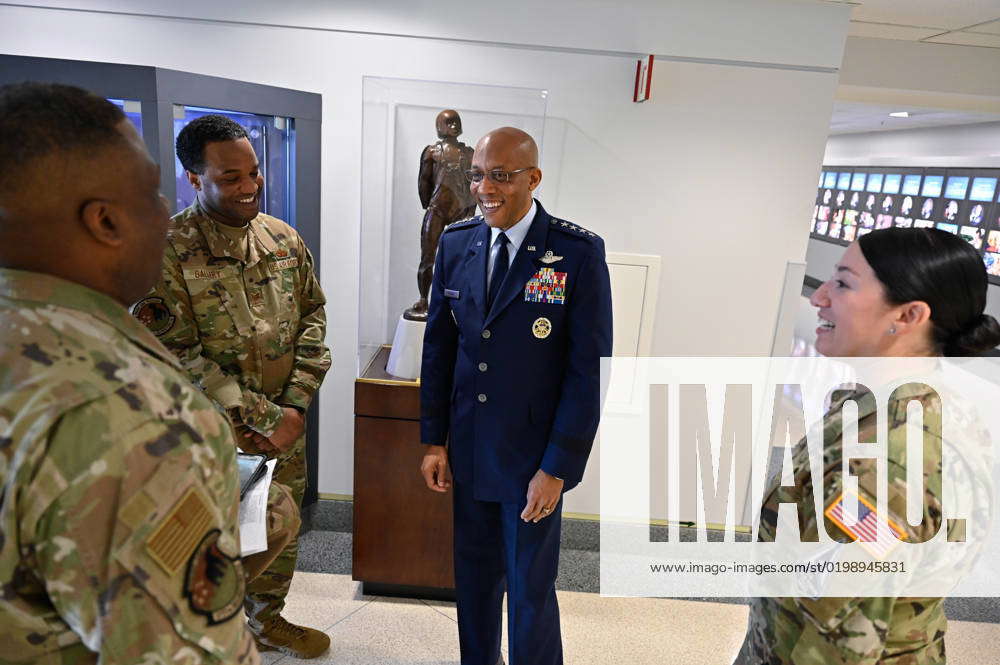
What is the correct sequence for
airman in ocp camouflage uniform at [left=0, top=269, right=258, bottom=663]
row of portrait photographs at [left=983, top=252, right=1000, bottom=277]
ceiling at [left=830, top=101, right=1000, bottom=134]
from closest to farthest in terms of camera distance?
1. airman in ocp camouflage uniform at [left=0, top=269, right=258, bottom=663]
2. ceiling at [left=830, top=101, right=1000, bottom=134]
3. row of portrait photographs at [left=983, top=252, right=1000, bottom=277]

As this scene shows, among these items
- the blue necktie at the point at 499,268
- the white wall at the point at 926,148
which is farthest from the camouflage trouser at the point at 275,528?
the white wall at the point at 926,148

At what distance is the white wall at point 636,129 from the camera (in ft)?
8.78

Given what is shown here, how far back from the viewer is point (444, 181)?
2.52 metres

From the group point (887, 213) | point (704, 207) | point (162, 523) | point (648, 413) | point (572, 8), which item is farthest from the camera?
point (887, 213)

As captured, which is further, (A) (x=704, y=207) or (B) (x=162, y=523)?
(A) (x=704, y=207)

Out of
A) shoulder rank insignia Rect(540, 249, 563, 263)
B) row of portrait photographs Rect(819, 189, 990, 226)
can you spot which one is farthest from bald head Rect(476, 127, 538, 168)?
row of portrait photographs Rect(819, 189, 990, 226)

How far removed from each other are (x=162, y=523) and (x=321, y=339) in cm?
142

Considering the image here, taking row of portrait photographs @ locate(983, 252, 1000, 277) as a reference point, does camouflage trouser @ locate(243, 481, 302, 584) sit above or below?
below

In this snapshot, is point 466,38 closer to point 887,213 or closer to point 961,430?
point 961,430

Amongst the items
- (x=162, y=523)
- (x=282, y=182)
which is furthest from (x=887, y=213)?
(x=162, y=523)

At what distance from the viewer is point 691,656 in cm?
243

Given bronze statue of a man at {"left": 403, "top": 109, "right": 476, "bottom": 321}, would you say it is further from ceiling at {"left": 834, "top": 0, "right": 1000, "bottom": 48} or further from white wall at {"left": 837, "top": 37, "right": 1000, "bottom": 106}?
white wall at {"left": 837, "top": 37, "right": 1000, "bottom": 106}

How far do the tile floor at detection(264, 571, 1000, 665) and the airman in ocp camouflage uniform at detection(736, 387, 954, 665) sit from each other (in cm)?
138

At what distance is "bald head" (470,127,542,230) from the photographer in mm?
1749
